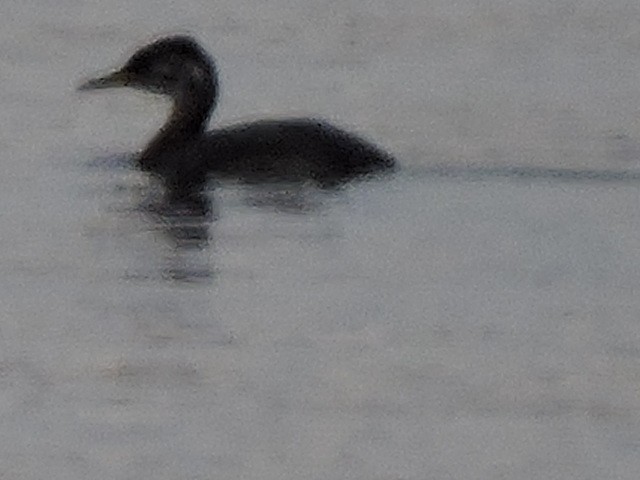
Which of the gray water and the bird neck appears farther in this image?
the bird neck

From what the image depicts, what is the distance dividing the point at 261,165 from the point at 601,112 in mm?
2618

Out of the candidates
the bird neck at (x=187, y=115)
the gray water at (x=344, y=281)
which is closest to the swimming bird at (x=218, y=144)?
the bird neck at (x=187, y=115)

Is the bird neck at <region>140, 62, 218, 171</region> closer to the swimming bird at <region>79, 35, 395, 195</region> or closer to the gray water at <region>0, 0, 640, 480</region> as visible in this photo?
the swimming bird at <region>79, 35, 395, 195</region>

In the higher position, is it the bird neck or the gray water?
the bird neck

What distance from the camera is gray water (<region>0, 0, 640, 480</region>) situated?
1118 centimetres

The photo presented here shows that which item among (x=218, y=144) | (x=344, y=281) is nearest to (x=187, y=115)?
(x=218, y=144)

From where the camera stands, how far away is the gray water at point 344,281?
440 inches

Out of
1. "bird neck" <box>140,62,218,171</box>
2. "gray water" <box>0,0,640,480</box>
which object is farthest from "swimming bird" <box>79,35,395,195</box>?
"gray water" <box>0,0,640,480</box>

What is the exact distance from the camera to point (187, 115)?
55.8 ft

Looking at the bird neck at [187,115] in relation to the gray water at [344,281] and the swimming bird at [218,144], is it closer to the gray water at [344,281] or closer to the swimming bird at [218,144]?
the swimming bird at [218,144]

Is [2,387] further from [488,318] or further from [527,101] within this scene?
[527,101]

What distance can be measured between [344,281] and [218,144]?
2810 millimetres

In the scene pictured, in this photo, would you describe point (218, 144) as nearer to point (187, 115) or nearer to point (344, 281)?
point (187, 115)

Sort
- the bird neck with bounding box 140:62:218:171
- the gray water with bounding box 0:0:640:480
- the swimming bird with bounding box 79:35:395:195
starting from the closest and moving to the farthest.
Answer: the gray water with bounding box 0:0:640:480
the swimming bird with bounding box 79:35:395:195
the bird neck with bounding box 140:62:218:171
